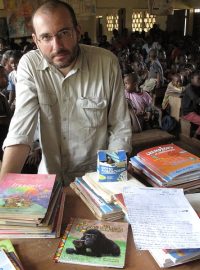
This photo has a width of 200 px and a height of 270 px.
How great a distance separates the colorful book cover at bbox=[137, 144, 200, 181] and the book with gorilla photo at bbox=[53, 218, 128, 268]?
282mm

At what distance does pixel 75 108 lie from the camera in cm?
147

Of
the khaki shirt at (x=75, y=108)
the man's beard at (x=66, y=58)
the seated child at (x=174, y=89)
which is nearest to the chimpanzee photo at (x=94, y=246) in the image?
the khaki shirt at (x=75, y=108)

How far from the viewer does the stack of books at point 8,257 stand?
806mm

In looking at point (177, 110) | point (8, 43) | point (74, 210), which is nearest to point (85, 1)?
point (8, 43)

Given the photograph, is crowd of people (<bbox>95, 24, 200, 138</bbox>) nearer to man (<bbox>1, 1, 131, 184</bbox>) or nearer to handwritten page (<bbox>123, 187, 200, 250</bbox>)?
man (<bbox>1, 1, 131, 184</bbox>)

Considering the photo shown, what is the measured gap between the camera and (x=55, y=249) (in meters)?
0.90

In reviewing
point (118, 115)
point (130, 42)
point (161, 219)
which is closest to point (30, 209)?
point (161, 219)

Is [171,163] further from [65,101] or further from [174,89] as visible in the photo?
[174,89]

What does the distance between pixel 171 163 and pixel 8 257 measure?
0.68 metres

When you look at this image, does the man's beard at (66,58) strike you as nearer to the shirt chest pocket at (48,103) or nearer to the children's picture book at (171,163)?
Result: the shirt chest pocket at (48,103)

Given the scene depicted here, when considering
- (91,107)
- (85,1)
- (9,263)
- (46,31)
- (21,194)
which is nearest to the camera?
(9,263)

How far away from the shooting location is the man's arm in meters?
1.23

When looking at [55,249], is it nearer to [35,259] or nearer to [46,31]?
[35,259]

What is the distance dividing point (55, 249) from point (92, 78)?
84cm
